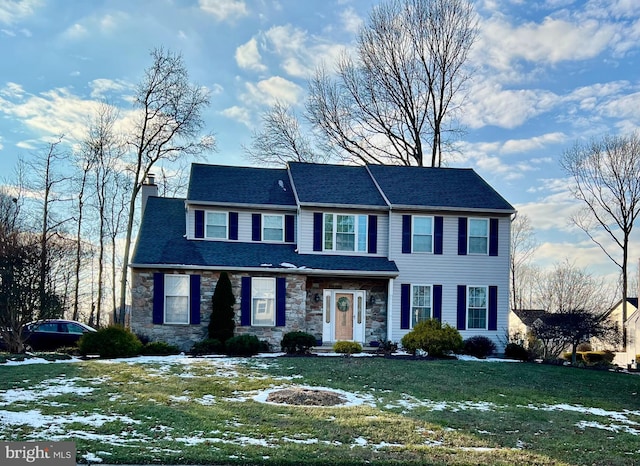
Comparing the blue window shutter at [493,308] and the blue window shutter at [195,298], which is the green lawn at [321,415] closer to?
the blue window shutter at [195,298]

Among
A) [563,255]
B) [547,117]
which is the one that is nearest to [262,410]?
[547,117]

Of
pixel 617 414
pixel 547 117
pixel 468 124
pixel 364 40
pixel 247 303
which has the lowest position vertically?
pixel 617 414

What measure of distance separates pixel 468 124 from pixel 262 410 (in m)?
25.0

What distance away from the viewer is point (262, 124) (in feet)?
107

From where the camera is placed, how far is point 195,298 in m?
18.4

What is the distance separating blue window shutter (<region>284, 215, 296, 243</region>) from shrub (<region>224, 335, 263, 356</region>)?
15.8ft

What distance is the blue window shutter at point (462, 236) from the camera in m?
20.2

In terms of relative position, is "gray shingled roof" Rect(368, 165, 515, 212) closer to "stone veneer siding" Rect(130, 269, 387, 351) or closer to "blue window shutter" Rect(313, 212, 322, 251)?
"blue window shutter" Rect(313, 212, 322, 251)

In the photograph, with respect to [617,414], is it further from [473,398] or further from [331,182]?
[331,182]

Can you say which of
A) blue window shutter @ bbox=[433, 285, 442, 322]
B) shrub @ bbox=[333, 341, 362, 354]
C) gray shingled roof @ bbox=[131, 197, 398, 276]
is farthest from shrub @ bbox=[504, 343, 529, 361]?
shrub @ bbox=[333, 341, 362, 354]

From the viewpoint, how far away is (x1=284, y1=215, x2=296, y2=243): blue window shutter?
20.4 meters

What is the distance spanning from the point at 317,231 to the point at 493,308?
7173mm

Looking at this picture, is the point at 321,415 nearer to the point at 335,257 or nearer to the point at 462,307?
the point at 335,257

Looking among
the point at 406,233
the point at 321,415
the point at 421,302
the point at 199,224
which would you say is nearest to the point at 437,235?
the point at 406,233
